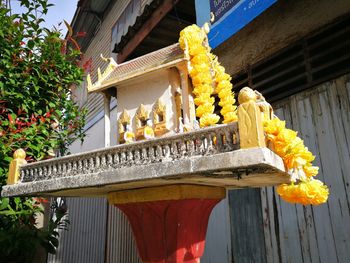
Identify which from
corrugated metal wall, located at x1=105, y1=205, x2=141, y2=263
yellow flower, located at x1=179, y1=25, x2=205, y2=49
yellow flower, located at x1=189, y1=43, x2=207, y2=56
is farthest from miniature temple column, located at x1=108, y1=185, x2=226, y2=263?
corrugated metal wall, located at x1=105, y1=205, x2=141, y2=263

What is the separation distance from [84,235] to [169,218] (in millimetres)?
5440

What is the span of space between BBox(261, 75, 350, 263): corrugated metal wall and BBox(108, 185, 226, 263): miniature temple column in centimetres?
222

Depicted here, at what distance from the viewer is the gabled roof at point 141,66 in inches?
118

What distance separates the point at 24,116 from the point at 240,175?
3.52 meters

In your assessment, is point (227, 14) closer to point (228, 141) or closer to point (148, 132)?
point (148, 132)

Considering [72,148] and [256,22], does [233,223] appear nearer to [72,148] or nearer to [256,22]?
[256,22]

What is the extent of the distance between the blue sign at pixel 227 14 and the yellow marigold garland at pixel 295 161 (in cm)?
309

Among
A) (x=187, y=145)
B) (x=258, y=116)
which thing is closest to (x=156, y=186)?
(x=187, y=145)

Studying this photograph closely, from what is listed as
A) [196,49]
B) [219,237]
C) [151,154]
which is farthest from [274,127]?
[219,237]

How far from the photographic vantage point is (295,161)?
200cm

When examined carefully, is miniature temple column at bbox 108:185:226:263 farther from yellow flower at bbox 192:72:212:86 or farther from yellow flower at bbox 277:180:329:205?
yellow flower at bbox 192:72:212:86

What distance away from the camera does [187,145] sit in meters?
2.14

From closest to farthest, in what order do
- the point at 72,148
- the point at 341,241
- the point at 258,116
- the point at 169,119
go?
the point at 258,116 < the point at 169,119 < the point at 341,241 < the point at 72,148

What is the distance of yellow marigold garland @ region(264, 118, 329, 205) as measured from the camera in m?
1.97
